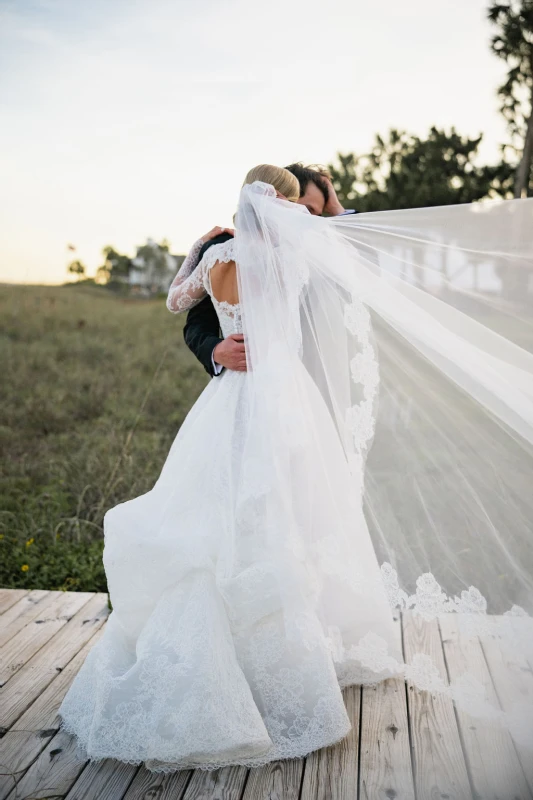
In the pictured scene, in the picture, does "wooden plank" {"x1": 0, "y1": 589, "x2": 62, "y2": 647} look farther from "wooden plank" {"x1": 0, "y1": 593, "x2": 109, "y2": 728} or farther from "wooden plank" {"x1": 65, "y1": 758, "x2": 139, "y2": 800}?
"wooden plank" {"x1": 65, "y1": 758, "x2": 139, "y2": 800}

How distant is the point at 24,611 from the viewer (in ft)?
11.0

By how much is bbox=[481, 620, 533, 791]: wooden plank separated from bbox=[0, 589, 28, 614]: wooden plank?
2389 millimetres

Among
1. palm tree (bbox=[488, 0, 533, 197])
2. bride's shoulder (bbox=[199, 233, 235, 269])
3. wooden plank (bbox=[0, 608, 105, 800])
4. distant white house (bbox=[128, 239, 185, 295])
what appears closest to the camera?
wooden plank (bbox=[0, 608, 105, 800])

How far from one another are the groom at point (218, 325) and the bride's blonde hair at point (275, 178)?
0.81 feet

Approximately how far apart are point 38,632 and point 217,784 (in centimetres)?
141

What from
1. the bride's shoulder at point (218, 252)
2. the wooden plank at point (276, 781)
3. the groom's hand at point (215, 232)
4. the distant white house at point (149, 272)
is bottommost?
the distant white house at point (149, 272)

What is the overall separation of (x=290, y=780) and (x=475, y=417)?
1229 millimetres

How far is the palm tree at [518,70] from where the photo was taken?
358 inches

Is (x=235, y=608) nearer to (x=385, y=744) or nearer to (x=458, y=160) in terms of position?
(x=385, y=744)

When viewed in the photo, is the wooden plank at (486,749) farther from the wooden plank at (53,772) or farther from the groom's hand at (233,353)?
the wooden plank at (53,772)

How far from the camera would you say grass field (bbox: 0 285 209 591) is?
4.24m

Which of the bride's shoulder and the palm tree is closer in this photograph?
the bride's shoulder

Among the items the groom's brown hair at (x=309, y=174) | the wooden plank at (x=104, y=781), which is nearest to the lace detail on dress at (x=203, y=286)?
the groom's brown hair at (x=309, y=174)

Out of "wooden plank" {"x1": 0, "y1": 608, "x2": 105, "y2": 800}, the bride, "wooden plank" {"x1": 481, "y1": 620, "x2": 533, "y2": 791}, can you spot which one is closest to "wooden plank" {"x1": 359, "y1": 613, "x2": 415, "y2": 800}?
the bride
